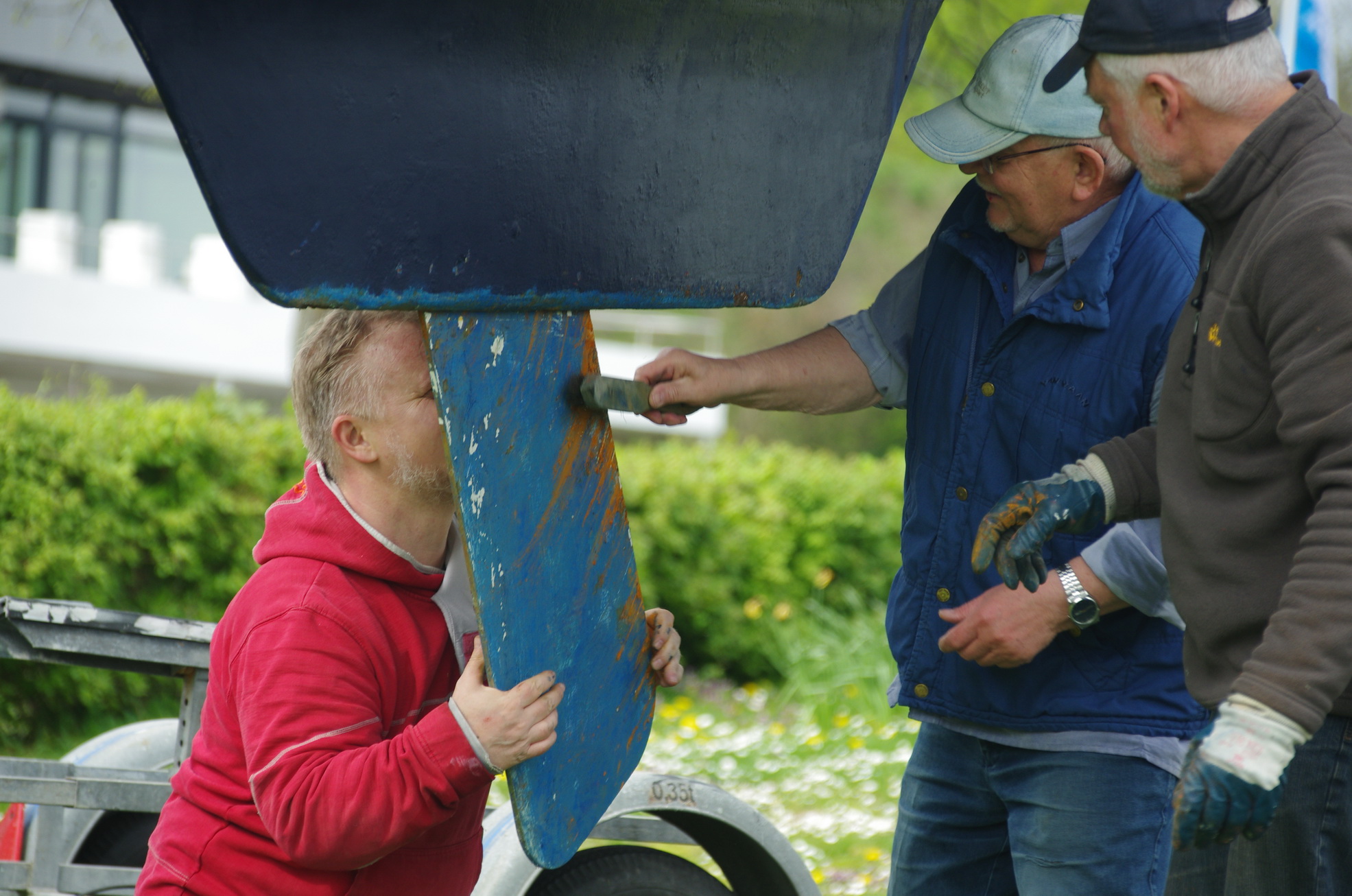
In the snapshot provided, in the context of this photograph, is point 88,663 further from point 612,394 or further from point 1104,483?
point 1104,483

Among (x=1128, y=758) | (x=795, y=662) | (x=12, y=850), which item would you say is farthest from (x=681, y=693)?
(x=1128, y=758)

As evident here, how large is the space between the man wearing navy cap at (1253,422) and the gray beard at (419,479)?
1020 mm

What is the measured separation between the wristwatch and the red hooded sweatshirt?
980mm

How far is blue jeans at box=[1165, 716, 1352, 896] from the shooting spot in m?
1.65

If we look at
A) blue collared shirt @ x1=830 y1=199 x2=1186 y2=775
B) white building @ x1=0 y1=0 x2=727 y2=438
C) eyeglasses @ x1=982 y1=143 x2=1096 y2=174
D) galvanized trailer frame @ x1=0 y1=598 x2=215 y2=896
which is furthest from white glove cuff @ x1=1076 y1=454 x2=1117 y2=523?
white building @ x1=0 y1=0 x2=727 y2=438

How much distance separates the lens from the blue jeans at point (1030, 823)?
81.0 inches

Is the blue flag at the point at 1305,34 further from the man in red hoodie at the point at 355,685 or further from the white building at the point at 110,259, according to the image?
the white building at the point at 110,259

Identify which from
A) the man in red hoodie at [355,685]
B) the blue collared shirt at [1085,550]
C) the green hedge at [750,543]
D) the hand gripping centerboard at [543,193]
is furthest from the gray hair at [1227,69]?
the green hedge at [750,543]

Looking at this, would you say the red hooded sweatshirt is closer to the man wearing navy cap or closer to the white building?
the man wearing navy cap

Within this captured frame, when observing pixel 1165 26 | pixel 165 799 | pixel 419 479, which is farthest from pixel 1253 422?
pixel 165 799

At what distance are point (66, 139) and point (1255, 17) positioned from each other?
2001 centimetres

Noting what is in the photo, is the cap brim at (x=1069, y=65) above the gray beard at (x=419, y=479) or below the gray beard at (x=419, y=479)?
above

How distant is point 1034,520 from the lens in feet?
6.34

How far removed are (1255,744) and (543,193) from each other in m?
1.06
